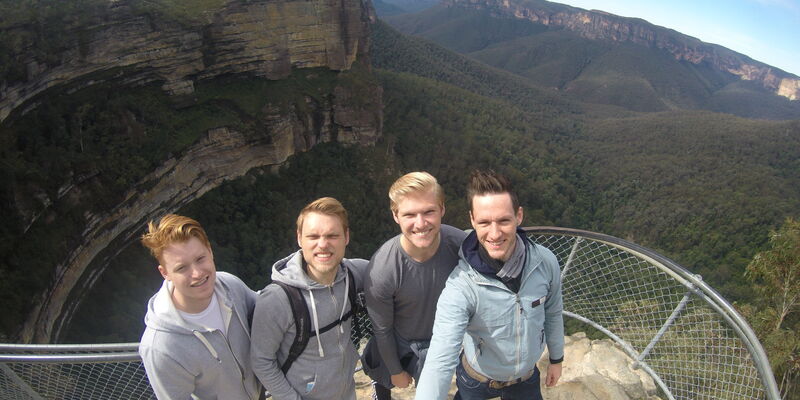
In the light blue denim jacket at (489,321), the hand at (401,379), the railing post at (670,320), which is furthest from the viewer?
the railing post at (670,320)

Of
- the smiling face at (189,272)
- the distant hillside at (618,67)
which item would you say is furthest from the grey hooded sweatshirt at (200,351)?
the distant hillside at (618,67)

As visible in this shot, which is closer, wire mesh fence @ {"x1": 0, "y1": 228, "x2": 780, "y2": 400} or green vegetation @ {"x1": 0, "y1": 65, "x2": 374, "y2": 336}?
wire mesh fence @ {"x1": 0, "y1": 228, "x2": 780, "y2": 400}

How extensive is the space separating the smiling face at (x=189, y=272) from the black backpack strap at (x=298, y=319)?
1.57ft

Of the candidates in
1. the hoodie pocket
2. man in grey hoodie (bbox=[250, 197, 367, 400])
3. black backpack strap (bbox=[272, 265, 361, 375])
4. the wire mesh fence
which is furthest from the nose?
the hoodie pocket

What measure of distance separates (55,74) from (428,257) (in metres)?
19.8

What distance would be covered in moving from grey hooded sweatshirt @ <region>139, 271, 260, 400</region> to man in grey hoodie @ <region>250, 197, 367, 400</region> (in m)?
0.17

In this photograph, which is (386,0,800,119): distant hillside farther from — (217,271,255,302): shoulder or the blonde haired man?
(217,271,255,302): shoulder

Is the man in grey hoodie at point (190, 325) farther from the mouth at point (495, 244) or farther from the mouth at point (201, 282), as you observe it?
the mouth at point (495, 244)

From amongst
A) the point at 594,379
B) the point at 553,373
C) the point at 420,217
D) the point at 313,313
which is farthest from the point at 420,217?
the point at 594,379

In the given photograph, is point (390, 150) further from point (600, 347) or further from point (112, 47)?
point (600, 347)

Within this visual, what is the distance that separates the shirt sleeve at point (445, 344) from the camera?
108 inches

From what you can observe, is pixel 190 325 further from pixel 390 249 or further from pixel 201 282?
pixel 390 249

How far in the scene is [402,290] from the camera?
3.19m

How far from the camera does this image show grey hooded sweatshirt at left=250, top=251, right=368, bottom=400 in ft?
9.63
